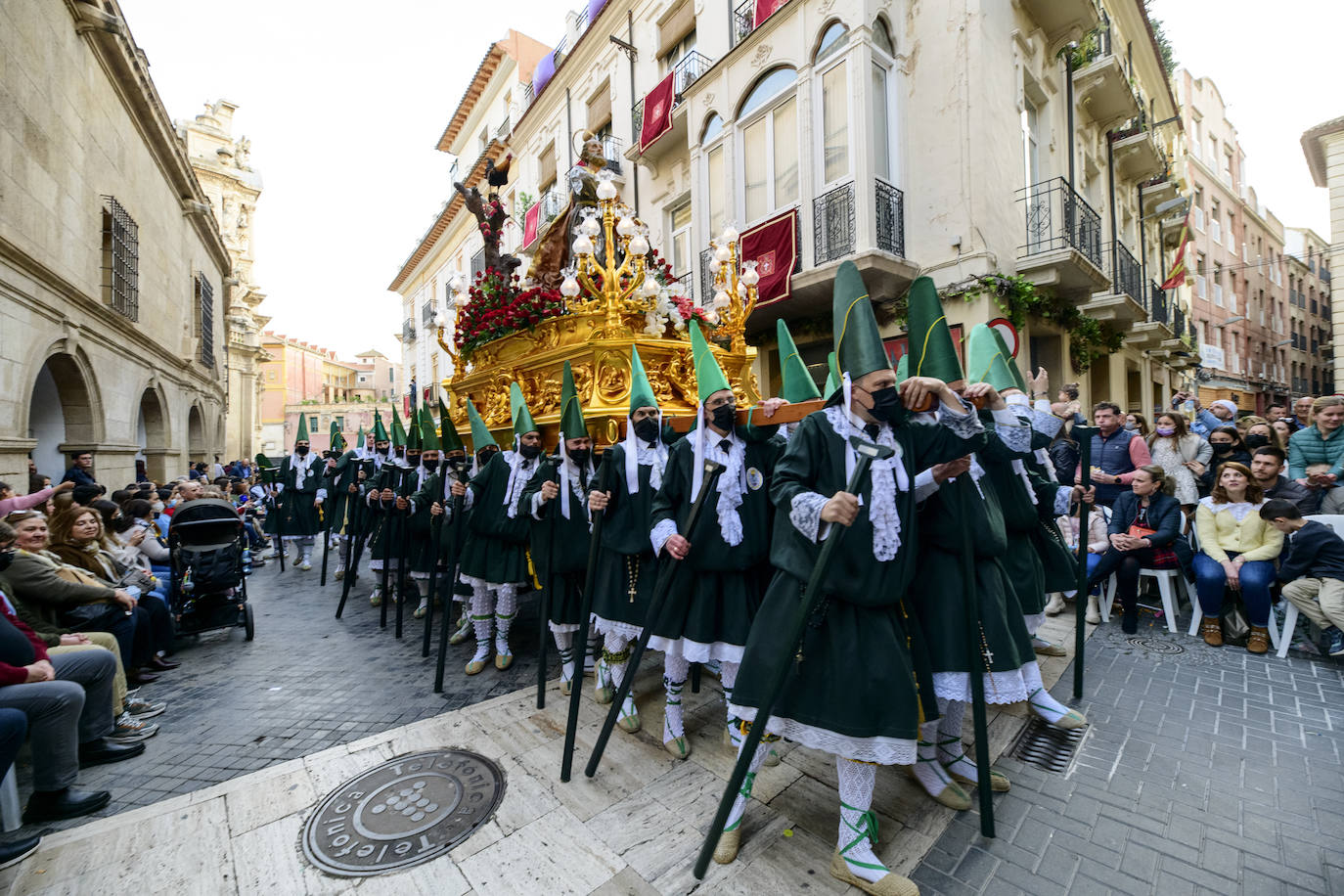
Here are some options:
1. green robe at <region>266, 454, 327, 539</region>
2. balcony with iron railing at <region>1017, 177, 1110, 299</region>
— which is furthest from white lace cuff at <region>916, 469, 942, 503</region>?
green robe at <region>266, 454, 327, 539</region>

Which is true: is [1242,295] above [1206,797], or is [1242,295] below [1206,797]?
above

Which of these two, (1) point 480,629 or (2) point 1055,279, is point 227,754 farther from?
(2) point 1055,279

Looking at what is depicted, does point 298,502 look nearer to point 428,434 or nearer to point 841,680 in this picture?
point 428,434

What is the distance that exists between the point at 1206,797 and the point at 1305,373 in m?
47.4

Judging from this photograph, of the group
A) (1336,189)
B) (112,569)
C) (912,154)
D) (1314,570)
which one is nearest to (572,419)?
(112,569)

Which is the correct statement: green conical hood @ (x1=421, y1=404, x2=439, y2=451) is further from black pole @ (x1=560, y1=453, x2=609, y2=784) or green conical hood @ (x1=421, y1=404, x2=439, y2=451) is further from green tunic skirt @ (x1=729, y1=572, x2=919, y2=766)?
green tunic skirt @ (x1=729, y1=572, x2=919, y2=766)

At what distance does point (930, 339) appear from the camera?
→ 283cm

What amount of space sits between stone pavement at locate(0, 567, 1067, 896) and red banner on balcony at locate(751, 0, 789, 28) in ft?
41.0

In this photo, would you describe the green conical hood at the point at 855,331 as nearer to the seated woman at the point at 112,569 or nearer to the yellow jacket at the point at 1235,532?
the yellow jacket at the point at 1235,532

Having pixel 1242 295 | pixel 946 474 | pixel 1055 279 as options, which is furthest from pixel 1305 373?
pixel 946 474

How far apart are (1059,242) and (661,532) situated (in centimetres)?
1109

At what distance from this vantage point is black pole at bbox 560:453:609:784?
3.36m

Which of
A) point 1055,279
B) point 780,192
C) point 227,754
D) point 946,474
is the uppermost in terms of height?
point 780,192

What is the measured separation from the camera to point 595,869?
2674 mm
